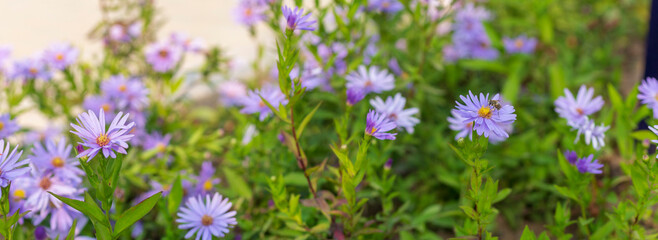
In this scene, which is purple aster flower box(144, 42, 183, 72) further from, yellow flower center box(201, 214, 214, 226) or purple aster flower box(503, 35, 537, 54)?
purple aster flower box(503, 35, 537, 54)

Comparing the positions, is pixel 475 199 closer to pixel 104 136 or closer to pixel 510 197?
pixel 104 136

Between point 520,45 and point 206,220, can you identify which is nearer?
point 206,220

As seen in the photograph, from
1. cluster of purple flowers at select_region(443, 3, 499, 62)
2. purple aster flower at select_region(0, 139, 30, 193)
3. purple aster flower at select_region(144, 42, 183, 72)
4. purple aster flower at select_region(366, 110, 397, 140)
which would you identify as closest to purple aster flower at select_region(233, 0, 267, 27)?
purple aster flower at select_region(144, 42, 183, 72)

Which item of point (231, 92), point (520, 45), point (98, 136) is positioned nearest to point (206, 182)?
point (98, 136)

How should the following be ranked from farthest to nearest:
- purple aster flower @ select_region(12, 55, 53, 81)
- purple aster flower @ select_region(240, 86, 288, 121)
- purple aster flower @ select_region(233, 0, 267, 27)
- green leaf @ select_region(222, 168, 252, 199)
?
purple aster flower @ select_region(233, 0, 267, 27) < purple aster flower @ select_region(12, 55, 53, 81) < green leaf @ select_region(222, 168, 252, 199) < purple aster flower @ select_region(240, 86, 288, 121)

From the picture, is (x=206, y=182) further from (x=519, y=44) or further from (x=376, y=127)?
(x=519, y=44)

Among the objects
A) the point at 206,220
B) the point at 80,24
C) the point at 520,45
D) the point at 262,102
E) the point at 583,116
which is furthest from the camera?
the point at 80,24

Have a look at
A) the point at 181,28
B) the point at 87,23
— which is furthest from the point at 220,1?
the point at 87,23
